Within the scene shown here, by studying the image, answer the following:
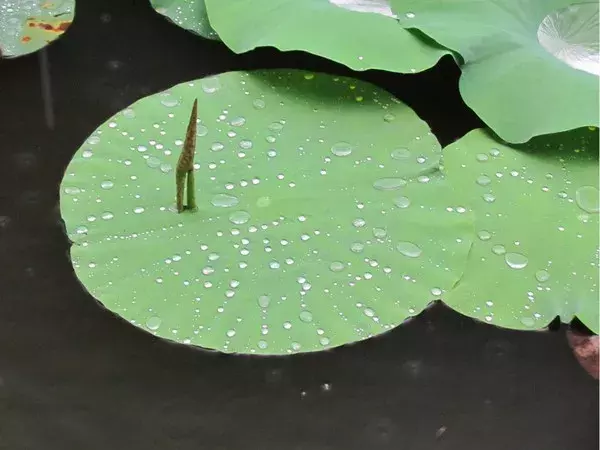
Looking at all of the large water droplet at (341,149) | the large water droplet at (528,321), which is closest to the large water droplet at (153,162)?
the large water droplet at (341,149)

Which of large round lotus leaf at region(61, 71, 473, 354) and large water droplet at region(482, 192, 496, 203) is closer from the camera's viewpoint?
large round lotus leaf at region(61, 71, 473, 354)

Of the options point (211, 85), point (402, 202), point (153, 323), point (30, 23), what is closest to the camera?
point (153, 323)

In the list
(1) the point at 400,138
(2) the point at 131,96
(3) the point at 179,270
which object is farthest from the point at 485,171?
(2) the point at 131,96

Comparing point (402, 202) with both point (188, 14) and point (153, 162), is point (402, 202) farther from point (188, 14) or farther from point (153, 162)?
point (188, 14)

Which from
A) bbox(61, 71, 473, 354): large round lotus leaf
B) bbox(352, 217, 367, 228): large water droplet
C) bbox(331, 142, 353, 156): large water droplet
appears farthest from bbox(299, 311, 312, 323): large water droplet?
bbox(331, 142, 353, 156): large water droplet

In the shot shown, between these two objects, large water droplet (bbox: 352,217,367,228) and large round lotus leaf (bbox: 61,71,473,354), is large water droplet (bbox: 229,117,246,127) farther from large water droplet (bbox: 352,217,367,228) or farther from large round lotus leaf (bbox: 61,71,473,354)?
large water droplet (bbox: 352,217,367,228)

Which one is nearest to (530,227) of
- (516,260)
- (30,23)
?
(516,260)
